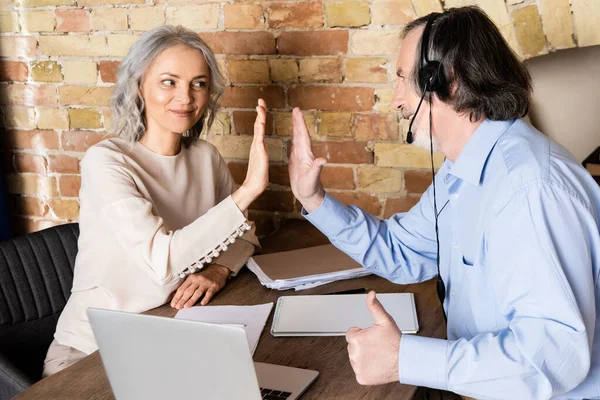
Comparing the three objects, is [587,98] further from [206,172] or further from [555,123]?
[206,172]

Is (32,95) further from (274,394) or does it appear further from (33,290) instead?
(274,394)

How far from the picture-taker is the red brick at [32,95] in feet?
8.83

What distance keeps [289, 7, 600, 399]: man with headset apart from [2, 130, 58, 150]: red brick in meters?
1.44

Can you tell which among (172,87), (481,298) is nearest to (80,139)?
(172,87)

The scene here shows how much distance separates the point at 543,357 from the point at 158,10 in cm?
187

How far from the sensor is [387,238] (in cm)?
180

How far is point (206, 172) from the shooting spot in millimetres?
2146

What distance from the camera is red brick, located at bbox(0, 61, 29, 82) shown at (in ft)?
8.89

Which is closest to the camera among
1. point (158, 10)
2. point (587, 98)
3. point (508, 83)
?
point (508, 83)

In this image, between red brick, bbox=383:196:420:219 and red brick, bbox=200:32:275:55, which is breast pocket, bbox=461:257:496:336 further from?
red brick, bbox=200:32:275:55

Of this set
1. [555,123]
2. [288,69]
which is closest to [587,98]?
[555,123]

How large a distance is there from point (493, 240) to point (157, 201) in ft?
3.39

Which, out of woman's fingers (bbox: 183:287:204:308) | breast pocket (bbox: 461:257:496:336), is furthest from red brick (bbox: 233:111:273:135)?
breast pocket (bbox: 461:257:496:336)

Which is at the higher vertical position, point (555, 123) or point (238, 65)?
point (238, 65)
